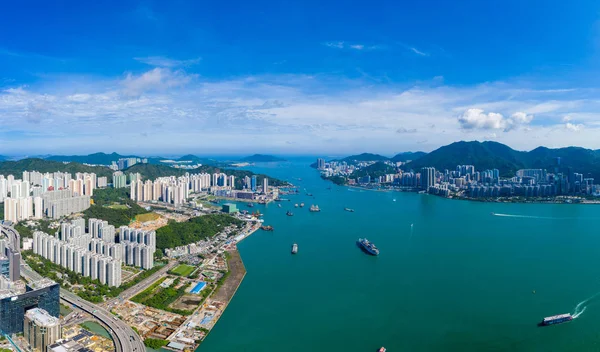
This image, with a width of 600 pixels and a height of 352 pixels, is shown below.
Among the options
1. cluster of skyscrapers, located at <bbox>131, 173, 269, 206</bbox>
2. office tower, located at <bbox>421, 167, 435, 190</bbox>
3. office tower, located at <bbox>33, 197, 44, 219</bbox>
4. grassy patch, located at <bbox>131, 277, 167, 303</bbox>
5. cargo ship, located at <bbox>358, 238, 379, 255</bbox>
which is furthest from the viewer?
office tower, located at <bbox>421, 167, 435, 190</bbox>

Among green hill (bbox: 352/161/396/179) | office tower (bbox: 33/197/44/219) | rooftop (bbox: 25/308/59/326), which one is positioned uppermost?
green hill (bbox: 352/161/396/179)

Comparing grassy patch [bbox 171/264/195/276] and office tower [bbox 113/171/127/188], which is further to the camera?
office tower [bbox 113/171/127/188]

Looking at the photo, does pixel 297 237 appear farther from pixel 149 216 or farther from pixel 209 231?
pixel 149 216

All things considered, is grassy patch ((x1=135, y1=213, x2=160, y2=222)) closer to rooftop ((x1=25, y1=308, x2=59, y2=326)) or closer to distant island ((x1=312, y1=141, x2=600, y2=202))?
rooftop ((x1=25, y1=308, x2=59, y2=326))

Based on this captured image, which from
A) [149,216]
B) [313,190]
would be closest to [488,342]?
[149,216]

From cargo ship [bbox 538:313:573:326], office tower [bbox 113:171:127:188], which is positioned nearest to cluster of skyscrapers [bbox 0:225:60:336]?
cargo ship [bbox 538:313:573:326]

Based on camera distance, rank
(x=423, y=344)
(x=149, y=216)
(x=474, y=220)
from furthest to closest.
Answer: (x=474, y=220), (x=149, y=216), (x=423, y=344)

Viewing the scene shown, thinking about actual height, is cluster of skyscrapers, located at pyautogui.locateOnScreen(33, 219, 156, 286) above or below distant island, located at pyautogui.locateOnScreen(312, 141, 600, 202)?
below

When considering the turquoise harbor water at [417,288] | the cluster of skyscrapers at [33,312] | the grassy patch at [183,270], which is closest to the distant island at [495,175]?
the turquoise harbor water at [417,288]
